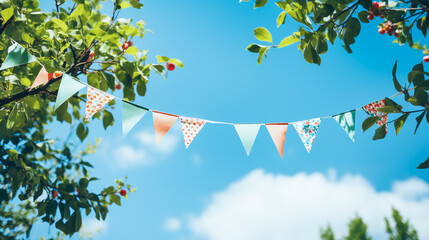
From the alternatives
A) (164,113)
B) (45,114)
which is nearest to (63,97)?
(164,113)

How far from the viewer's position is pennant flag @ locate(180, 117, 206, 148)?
2506mm

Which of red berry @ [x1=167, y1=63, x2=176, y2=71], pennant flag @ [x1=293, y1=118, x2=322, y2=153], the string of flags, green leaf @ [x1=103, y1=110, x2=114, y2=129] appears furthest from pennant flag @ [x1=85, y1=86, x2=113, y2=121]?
pennant flag @ [x1=293, y1=118, x2=322, y2=153]

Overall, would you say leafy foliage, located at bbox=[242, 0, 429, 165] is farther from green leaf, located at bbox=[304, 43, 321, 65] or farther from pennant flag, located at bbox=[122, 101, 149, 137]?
pennant flag, located at bbox=[122, 101, 149, 137]

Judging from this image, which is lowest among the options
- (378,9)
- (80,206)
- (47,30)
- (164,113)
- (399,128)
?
(80,206)

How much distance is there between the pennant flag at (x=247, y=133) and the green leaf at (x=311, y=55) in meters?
0.78

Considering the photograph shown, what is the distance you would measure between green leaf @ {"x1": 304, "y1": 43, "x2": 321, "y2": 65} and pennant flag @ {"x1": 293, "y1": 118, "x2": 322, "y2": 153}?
0.84 m

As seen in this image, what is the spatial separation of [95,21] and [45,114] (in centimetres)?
241

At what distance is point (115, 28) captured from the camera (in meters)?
2.52

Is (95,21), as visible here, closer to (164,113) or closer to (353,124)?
(164,113)

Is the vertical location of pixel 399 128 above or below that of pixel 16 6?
below

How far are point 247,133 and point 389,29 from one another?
1.38 meters

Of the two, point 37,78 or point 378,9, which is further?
point 37,78

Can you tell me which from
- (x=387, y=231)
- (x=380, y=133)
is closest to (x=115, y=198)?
(x=380, y=133)

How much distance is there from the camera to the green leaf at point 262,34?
1.96 meters
